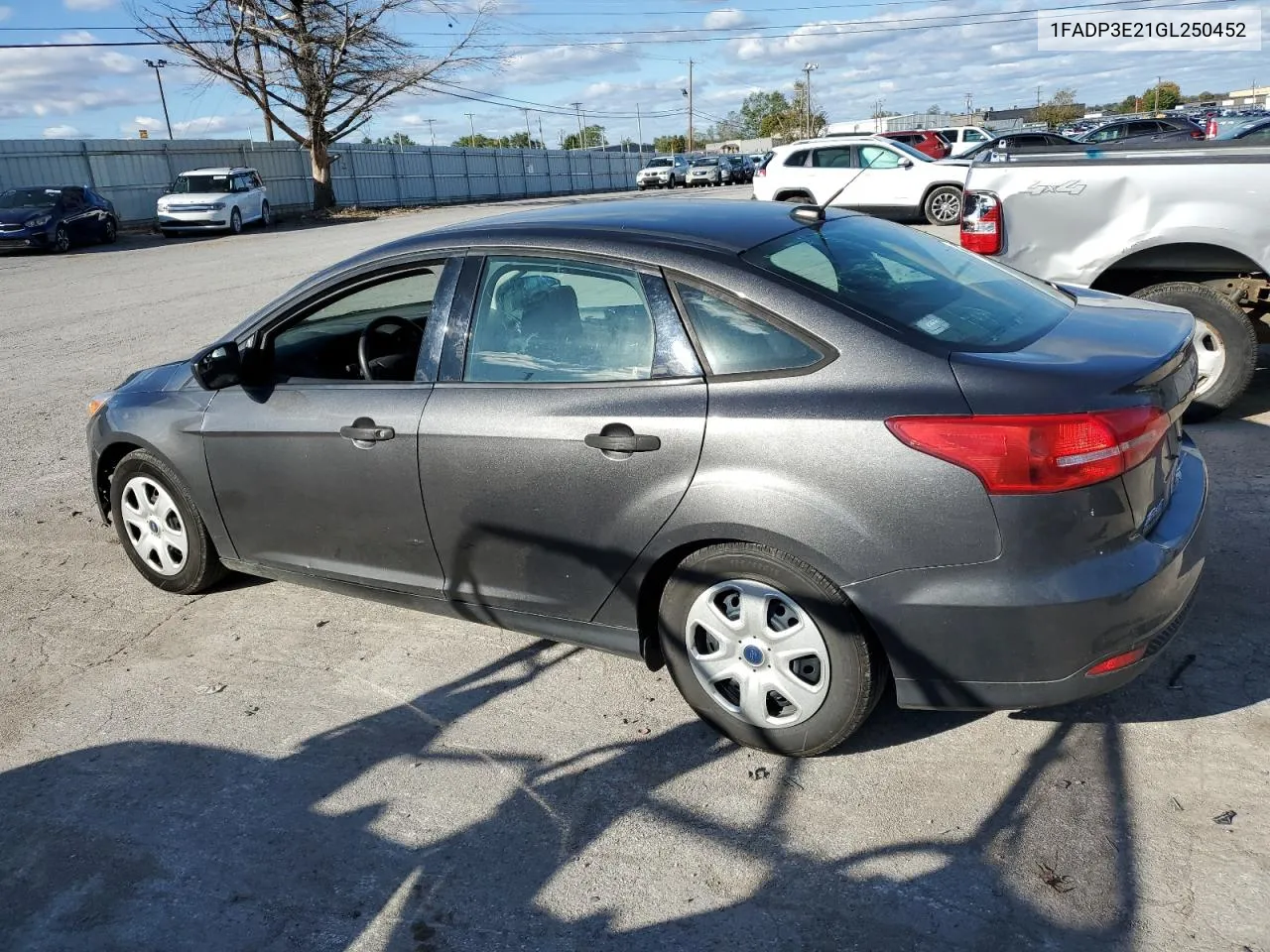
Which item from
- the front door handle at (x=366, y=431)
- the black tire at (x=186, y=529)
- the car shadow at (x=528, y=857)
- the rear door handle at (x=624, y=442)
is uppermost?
the rear door handle at (x=624, y=442)

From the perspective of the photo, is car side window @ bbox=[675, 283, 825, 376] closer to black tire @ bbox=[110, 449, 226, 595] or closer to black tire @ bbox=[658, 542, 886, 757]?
black tire @ bbox=[658, 542, 886, 757]

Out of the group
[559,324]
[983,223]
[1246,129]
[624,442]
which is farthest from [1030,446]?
[1246,129]

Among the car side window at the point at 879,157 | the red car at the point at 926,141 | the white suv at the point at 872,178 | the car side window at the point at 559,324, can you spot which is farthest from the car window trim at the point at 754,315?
the red car at the point at 926,141

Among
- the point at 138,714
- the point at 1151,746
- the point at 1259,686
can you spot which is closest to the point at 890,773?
the point at 1151,746

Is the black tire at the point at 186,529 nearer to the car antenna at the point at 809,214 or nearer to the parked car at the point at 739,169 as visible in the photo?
the car antenna at the point at 809,214

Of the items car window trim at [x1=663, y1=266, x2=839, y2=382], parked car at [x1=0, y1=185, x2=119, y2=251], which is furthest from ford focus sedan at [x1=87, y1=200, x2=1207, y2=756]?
parked car at [x1=0, y1=185, x2=119, y2=251]

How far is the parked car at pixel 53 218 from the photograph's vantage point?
Result: 24.3 meters

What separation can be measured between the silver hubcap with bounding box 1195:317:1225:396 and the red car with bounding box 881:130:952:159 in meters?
23.9

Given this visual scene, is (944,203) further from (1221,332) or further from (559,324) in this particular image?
(559,324)

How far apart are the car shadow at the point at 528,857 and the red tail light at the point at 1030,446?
0.97 m

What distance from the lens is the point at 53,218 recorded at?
81.4 ft

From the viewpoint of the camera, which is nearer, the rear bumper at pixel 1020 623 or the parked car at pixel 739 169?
the rear bumper at pixel 1020 623

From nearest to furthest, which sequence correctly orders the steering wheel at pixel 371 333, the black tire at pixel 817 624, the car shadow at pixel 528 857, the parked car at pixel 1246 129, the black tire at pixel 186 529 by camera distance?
the car shadow at pixel 528 857, the black tire at pixel 817 624, the steering wheel at pixel 371 333, the black tire at pixel 186 529, the parked car at pixel 1246 129

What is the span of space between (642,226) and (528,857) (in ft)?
6.92
